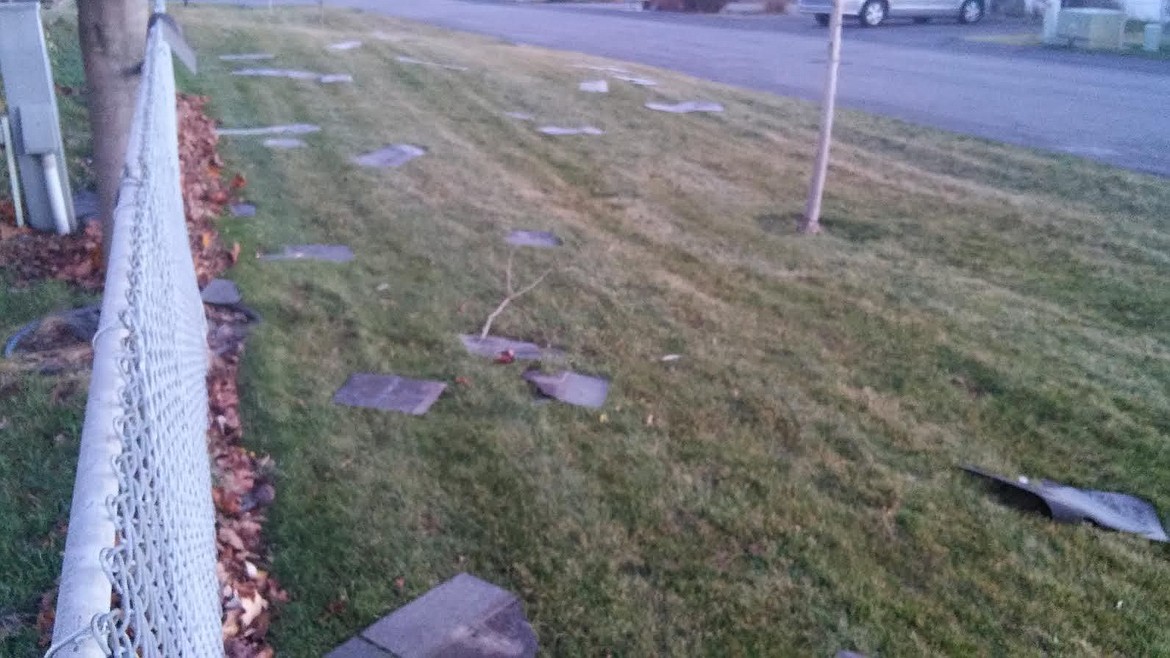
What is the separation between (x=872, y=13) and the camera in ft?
84.4

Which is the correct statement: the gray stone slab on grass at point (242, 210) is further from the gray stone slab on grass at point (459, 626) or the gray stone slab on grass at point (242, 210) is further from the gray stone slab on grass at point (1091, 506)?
the gray stone slab on grass at point (1091, 506)

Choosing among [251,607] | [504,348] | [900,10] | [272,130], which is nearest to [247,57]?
[272,130]

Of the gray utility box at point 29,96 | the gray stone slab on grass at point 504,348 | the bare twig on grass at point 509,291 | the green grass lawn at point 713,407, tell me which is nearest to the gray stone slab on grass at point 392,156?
the green grass lawn at point 713,407

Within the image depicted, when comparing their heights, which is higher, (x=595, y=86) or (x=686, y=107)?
(x=595, y=86)

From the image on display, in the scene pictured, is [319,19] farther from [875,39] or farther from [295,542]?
[295,542]

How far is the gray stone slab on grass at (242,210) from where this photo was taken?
23.4ft

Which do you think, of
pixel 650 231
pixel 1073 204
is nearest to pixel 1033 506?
pixel 650 231

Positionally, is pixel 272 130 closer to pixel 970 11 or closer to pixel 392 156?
pixel 392 156

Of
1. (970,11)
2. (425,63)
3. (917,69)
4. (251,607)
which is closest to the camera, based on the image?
(251,607)

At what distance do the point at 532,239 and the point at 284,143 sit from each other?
10.7 ft

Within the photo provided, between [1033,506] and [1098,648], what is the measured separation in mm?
822

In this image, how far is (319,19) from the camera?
18953 millimetres

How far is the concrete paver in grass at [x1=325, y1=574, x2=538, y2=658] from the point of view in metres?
3.17

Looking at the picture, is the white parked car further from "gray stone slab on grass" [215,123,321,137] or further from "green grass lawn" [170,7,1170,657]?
"gray stone slab on grass" [215,123,321,137]
